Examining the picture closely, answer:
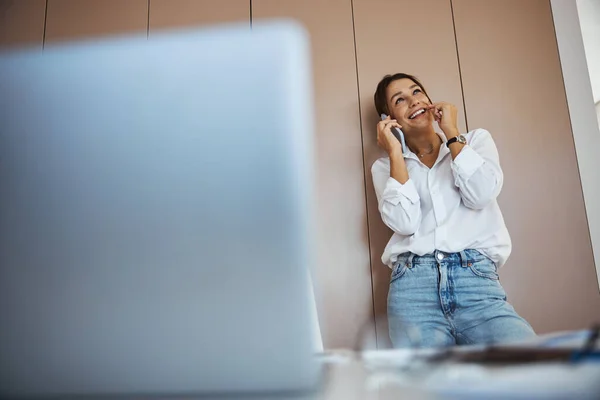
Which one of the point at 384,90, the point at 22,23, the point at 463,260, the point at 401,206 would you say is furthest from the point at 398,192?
the point at 22,23

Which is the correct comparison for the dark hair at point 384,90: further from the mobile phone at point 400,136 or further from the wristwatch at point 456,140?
the wristwatch at point 456,140

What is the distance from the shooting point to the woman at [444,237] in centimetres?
155

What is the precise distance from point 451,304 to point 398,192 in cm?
39

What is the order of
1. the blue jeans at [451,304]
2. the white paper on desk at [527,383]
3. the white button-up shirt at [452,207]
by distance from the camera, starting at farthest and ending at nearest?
the white button-up shirt at [452,207] < the blue jeans at [451,304] < the white paper on desk at [527,383]

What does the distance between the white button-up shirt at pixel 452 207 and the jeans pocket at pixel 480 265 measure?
27mm

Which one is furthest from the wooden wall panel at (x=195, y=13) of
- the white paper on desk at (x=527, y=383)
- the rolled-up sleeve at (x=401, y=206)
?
the white paper on desk at (x=527, y=383)

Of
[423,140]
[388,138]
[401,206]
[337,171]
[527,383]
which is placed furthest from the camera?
[337,171]

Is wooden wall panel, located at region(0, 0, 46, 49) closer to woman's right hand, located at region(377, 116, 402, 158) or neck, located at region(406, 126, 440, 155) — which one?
woman's right hand, located at region(377, 116, 402, 158)

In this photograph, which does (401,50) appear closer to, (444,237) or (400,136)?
(400,136)

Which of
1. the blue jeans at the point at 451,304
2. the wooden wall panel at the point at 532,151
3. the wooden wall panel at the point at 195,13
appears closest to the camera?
the blue jeans at the point at 451,304

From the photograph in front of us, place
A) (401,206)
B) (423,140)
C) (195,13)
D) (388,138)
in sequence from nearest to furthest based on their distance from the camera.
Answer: (401,206), (388,138), (423,140), (195,13)

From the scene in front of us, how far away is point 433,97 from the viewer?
2.04 m

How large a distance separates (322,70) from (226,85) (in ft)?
5.65

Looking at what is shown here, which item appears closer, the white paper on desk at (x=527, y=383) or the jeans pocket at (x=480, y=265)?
the white paper on desk at (x=527, y=383)
